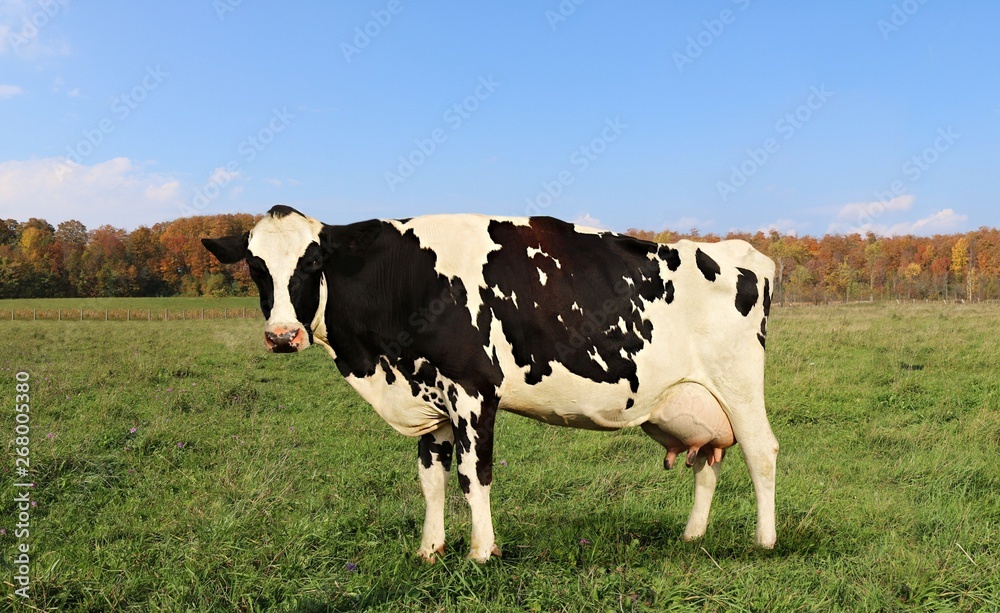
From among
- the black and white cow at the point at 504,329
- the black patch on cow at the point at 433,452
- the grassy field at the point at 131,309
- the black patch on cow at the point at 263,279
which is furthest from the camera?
the grassy field at the point at 131,309

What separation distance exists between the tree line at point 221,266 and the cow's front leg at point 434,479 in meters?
44.6

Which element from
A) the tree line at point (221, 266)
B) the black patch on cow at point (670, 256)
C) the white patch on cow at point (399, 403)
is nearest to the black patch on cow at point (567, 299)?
the black patch on cow at point (670, 256)

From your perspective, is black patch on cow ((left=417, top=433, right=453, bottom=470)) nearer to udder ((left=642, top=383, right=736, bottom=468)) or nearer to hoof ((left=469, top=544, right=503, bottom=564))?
hoof ((left=469, top=544, right=503, bottom=564))

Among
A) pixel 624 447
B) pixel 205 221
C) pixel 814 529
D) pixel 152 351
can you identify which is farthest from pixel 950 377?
pixel 205 221

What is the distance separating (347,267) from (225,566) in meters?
2.26

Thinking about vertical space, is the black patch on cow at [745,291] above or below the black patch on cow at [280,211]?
below

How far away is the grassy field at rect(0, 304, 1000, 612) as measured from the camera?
14.1 feet

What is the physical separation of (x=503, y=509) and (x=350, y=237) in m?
2.94

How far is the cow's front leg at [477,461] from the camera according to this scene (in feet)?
15.5

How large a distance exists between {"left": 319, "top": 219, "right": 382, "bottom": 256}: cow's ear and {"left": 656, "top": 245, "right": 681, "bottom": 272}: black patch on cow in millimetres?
2288

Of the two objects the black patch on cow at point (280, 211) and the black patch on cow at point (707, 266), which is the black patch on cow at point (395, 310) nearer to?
the black patch on cow at point (280, 211)

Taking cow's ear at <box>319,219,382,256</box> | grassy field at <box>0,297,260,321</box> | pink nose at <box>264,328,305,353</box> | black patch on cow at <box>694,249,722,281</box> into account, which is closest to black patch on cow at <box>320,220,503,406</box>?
cow's ear at <box>319,219,382,256</box>

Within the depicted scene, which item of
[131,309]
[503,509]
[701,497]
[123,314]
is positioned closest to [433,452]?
[503,509]

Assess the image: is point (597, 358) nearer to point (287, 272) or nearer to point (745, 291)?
point (745, 291)
